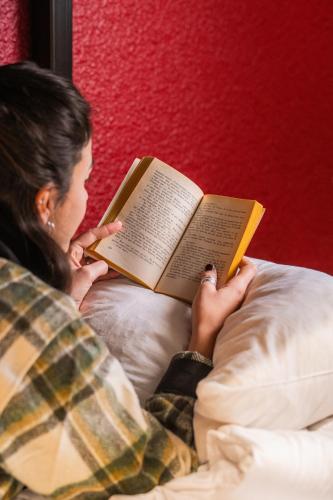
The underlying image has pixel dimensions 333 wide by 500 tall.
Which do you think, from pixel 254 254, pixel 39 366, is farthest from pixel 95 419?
pixel 254 254

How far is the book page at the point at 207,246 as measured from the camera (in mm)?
1041

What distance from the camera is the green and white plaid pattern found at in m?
0.67

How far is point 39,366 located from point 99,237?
0.45 meters

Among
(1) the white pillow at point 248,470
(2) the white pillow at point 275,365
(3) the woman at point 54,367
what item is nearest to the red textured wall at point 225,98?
(3) the woman at point 54,367

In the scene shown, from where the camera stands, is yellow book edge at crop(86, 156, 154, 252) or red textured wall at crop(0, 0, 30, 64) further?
red textured wall at crop(0, 0, 30, 64)

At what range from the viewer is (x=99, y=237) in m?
1.10

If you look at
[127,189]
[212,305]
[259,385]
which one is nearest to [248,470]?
[259,385]

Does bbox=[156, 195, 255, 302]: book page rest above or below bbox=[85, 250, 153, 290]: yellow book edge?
above

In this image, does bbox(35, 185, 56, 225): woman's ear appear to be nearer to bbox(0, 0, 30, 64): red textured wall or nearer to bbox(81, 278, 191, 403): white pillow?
bbox(81, 278, 191, 403): white pillow

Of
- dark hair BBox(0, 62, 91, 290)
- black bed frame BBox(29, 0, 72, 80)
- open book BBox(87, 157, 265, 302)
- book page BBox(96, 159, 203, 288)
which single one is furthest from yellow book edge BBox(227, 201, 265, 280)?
black bed frame BBox(29, 0, 72, 80)

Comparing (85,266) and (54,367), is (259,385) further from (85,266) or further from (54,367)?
(85,266)

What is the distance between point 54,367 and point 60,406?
0.04 metres

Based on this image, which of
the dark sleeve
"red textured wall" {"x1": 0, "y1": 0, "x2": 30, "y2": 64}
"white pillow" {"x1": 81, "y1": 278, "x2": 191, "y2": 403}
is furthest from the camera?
"red textured wall" {"x1": 0, "y1": 0, "x2": 30, "y2": 64}

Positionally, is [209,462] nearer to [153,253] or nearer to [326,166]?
[153,253]
